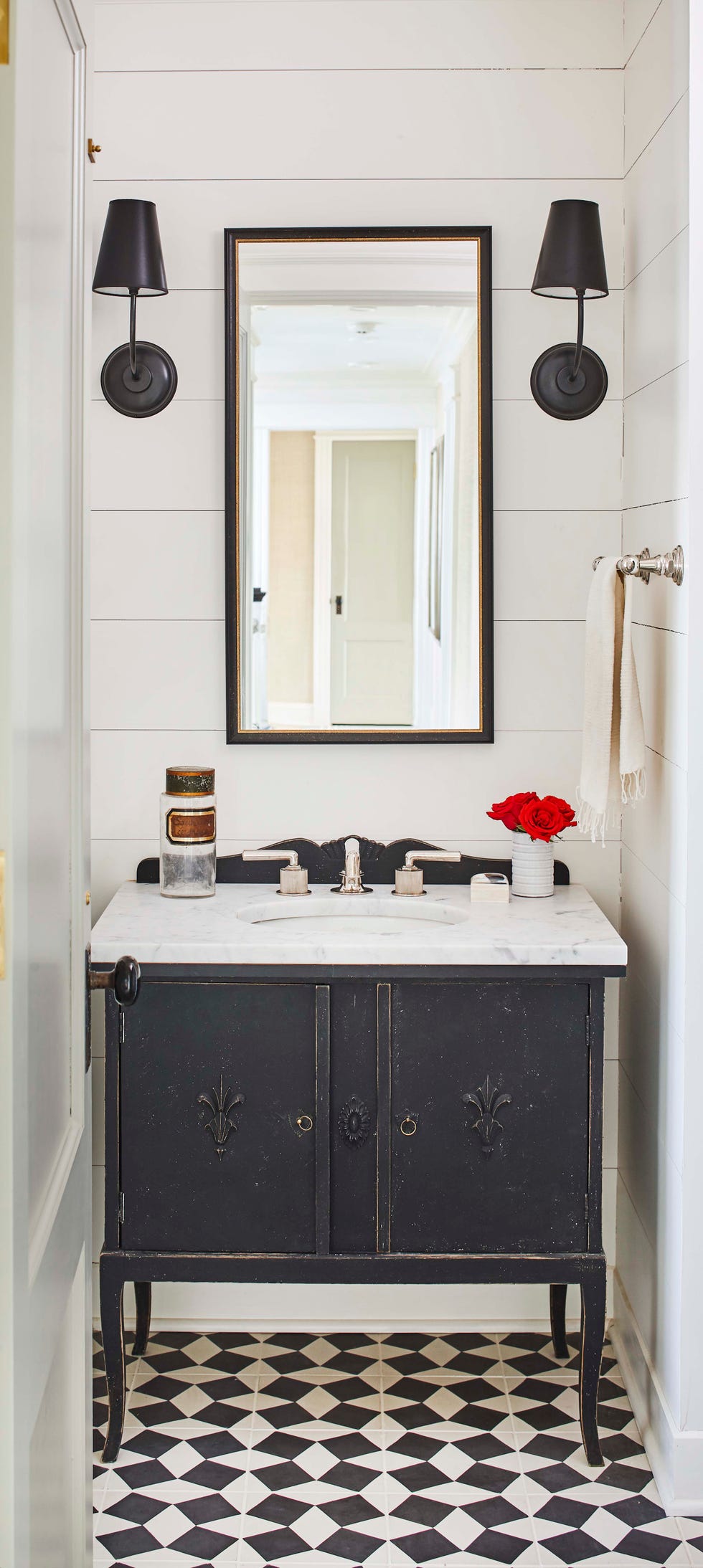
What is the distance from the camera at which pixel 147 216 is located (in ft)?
8.39

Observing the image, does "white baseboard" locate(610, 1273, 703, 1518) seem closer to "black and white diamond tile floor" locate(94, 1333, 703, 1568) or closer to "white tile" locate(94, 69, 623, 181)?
"black and white diamond tile floor" locate(94, 1333, 703, 1568)

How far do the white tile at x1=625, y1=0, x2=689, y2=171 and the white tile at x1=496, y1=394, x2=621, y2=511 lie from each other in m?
0.49

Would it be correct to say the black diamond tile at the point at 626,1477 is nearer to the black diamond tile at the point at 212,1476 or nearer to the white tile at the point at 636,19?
the black diamond tile at the point at 212,1476


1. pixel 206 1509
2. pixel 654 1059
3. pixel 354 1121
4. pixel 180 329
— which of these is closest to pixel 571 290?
pixel 180 329

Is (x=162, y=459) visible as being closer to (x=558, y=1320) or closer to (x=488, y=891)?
(x=488, y=891)

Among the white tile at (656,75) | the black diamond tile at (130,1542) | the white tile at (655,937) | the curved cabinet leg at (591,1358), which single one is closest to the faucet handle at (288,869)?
the white tile at (655,937)

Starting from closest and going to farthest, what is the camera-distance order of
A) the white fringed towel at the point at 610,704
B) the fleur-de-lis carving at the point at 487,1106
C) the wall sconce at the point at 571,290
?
the fleur-de-lis carving at the point at 487,1106
the white fringed towel at the point at 610,704
the wall sconce at the point at 571,290

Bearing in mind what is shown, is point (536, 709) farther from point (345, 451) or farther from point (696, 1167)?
point (696, 1167)

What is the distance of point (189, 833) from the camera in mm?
2582

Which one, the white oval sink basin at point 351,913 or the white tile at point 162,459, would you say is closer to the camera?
the white oval sink basin at point 351,913

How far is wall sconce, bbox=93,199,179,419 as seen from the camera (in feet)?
8.35

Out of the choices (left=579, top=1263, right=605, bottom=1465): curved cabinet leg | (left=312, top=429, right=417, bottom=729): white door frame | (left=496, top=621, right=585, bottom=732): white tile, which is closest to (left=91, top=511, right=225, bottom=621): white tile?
(left=312, top=429, right=417, bottom=729): white door frame

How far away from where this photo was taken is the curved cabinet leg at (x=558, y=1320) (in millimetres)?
2688

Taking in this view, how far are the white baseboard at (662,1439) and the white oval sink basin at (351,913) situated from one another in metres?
0.85
